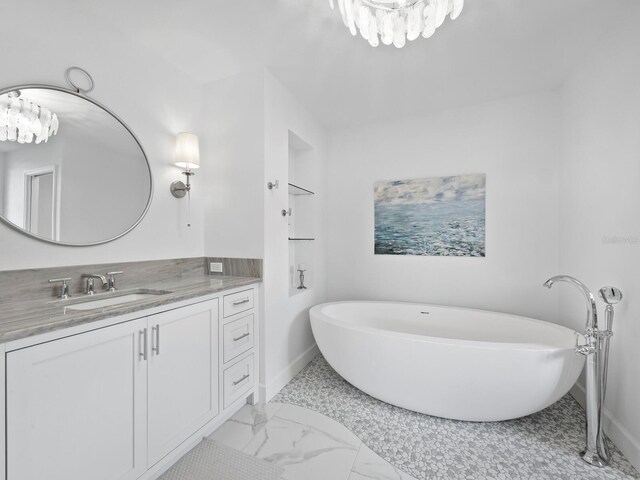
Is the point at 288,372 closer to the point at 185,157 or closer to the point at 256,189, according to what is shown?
the point at 256,189

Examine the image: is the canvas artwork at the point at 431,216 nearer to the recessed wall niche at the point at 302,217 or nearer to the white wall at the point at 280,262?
the recessed wall niche at the point at 302,217

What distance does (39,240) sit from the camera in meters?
1.39

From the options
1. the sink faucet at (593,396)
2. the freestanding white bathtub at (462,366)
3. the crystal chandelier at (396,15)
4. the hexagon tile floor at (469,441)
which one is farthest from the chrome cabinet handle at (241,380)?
the crystal chandelier at (396,15)

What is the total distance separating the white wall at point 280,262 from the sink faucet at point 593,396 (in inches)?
73.2

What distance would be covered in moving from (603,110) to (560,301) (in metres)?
1.46

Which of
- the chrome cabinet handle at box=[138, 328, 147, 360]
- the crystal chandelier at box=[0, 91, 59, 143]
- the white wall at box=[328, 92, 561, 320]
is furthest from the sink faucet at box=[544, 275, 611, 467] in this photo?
the crystal chandelier at box=[0, 91, 59, 143]

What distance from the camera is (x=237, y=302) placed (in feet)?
6.13

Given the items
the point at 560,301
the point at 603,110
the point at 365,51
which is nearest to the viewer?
the point at 603,110

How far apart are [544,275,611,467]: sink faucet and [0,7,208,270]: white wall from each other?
2.56 metres

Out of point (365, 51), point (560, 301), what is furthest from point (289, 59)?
point (560, 301)

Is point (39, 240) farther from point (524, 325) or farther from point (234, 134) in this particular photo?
point (524, 325)

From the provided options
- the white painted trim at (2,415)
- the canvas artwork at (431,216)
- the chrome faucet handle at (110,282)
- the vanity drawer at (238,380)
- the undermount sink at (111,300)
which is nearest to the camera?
the white painted trim at (2,415)

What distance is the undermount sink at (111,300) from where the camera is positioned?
4.57 ft

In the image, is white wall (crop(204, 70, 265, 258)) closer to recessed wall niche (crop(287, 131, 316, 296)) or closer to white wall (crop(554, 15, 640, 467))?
recessed wall niche (crop(287, 131, 316, 296))
